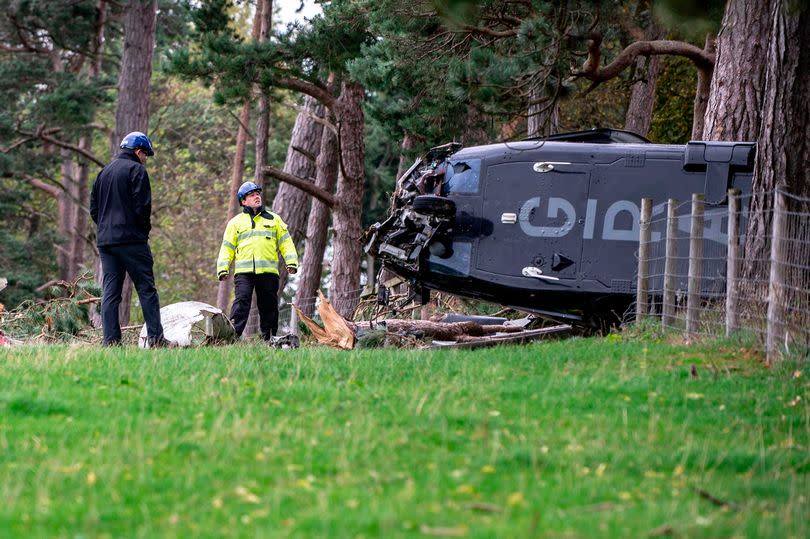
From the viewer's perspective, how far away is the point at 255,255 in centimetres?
1591

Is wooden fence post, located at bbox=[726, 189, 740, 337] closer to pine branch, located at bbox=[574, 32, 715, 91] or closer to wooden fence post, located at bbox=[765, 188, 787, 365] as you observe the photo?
wooden fence post, located at bbox=[765, 188, 787, 365]

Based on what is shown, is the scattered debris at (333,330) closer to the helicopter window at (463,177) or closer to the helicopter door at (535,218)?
the helicopter door at (535,218)

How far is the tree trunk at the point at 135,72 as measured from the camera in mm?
28562

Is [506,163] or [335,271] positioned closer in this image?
[506,163]

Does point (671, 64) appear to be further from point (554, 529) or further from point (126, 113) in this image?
point (554, 529)

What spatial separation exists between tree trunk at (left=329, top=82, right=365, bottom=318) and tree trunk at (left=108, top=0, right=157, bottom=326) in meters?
5.94

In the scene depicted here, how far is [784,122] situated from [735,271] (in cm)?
151

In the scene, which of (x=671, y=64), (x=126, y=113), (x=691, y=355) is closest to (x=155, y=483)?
(x=691, y=355)

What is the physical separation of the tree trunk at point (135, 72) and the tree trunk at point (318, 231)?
406 cm

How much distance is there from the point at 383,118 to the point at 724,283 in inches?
451

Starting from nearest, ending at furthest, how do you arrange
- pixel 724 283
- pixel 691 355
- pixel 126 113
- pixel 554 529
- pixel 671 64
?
pixel 554 529 < pixel 691 355 < pixel 724 283 < pixel 126 113 < pixel 671 64

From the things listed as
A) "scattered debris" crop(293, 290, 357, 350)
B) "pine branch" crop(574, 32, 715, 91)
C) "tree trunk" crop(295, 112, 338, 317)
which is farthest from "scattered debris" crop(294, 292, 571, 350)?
"tree trunk" crop(295, 112, 338, 317)

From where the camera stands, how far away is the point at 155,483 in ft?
19.4

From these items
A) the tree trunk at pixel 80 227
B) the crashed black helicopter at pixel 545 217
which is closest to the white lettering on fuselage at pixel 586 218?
the crashed black helicopter at pixel 545 217
